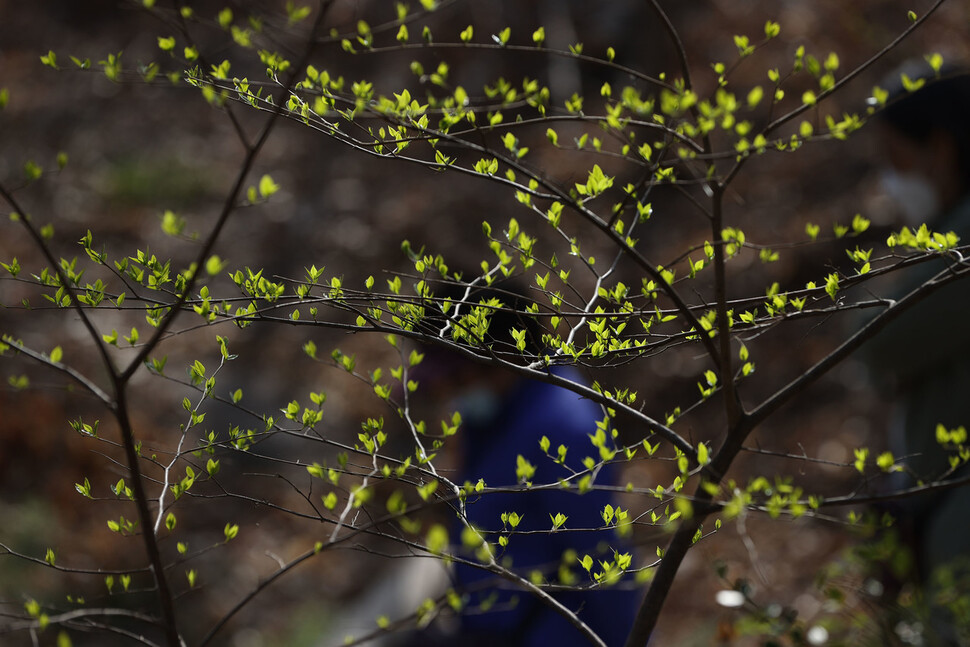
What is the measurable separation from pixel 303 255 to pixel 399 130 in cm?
665

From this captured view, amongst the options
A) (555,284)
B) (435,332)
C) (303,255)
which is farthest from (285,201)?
(435,332)

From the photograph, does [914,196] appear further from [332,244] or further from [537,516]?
[332,244]

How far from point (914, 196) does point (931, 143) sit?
0.18m

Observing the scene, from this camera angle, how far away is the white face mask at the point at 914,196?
2.58m

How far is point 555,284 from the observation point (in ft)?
18.6

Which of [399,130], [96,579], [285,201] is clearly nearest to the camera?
[399,130]

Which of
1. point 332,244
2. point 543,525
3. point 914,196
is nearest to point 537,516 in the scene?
point 543,525

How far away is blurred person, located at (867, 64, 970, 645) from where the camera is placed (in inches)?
86.4

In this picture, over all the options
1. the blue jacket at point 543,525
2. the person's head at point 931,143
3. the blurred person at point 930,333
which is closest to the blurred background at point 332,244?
the blurred person at point 930,333

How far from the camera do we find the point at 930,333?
2.36 m

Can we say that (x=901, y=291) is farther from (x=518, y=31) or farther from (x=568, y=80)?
(x=518, y=31)

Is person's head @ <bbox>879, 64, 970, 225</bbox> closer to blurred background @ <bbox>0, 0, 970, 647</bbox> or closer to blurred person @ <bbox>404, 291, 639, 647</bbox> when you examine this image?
blurred background @ <bbox>0, 0, 970, 647</bbox>

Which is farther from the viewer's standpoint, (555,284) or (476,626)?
(555,284)

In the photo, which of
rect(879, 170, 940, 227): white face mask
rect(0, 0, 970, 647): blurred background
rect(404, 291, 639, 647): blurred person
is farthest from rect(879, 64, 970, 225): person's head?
rect(404, 291, 639, 647): blurred person
